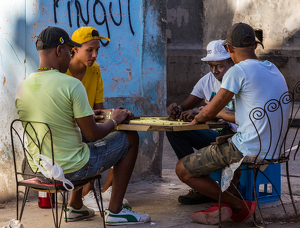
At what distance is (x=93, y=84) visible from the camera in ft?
12.9

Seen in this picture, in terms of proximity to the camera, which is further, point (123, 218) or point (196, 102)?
point (196, 102)

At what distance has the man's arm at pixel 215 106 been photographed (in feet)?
9.84

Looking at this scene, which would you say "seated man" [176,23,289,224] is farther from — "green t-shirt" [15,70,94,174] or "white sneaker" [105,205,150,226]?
"green t-shirt" [15,70,94,174]

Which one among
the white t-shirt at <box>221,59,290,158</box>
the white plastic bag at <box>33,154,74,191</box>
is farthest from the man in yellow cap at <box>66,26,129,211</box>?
the white t-shirt at <box>221,59,290,158</box>

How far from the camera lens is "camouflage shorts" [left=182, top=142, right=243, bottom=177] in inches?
122

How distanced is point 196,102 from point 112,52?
1.20m

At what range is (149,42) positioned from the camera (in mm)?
5059

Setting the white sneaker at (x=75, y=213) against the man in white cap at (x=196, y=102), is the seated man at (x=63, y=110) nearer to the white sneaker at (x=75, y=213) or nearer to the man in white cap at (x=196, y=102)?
the white sneaker at (x=75, y=213)

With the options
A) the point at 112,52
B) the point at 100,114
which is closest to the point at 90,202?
the point at 100,114

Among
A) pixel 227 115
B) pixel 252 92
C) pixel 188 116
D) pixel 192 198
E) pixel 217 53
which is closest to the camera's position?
pixel 252 92

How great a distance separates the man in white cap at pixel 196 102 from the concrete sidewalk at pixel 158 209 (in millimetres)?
241

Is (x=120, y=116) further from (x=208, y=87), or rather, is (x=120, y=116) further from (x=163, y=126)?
(x=208, y=87)

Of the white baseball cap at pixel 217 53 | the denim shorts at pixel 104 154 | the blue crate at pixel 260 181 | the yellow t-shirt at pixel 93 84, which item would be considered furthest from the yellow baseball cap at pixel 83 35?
the blue crate at pixel 260 181

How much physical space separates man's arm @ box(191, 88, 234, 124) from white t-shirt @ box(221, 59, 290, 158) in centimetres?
5
